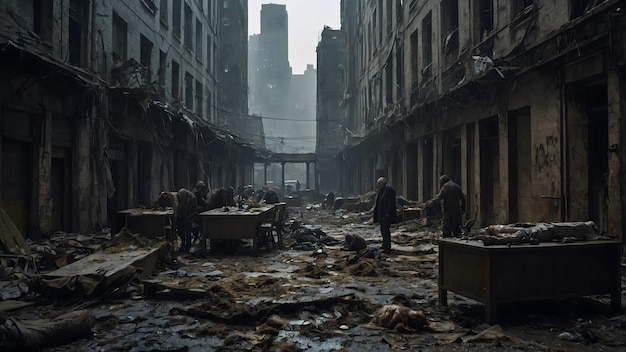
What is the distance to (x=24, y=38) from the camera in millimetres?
10344

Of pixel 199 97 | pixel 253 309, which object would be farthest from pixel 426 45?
pixel 253 309

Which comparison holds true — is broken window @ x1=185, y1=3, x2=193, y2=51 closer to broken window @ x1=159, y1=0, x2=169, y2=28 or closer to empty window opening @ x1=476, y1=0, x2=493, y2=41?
broken window @ x1=159, y1=0, x2=169, y2=28

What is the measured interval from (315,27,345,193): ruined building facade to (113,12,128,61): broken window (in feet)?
116

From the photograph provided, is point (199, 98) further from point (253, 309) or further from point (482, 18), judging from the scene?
point (253, 309)

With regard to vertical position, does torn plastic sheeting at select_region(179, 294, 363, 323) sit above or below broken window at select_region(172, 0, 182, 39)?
below

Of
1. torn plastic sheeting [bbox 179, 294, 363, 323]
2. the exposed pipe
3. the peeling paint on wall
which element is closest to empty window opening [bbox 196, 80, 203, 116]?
the peeling paint on wall

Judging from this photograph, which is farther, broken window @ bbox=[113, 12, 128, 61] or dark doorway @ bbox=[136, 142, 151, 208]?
dark doorway @ bbox=[136, 142, 151, 208]

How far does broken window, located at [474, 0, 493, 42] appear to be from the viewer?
47.4 feet

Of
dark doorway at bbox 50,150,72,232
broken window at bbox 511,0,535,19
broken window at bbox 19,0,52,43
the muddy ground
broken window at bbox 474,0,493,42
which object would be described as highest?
broken window at bbox 474,0,493,42

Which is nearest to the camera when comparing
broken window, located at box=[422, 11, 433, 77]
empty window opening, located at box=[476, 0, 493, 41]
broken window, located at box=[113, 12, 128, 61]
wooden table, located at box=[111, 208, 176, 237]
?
wooden table, located at box=[111, 208, 176, 237]

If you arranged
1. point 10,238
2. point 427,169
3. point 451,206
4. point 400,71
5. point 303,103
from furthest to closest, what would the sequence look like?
point 303,103 < point 400,71 < point 427,169 < point 451,206 < point 10,238

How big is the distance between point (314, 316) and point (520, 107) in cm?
835

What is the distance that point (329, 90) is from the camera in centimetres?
5216

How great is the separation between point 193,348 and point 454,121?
43.8 ft
